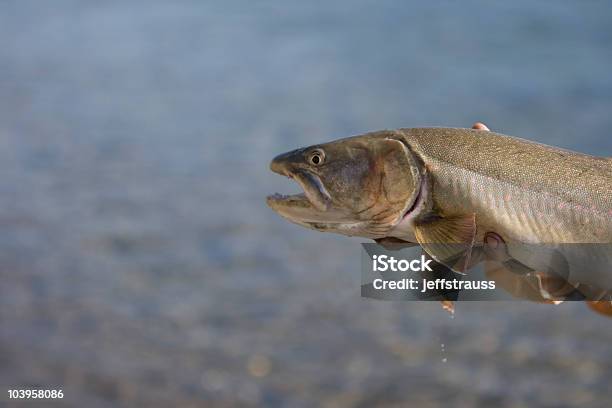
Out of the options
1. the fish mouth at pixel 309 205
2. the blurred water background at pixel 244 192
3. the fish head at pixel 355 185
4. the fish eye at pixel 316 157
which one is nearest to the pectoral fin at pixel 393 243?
the fish head at pixel 355 185

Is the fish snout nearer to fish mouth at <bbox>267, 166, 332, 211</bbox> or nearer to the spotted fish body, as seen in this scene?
fish mouth at <bbox>267, 166, 332, 211</bbox>

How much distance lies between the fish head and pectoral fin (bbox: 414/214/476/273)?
111 millimetres

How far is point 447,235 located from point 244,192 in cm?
815

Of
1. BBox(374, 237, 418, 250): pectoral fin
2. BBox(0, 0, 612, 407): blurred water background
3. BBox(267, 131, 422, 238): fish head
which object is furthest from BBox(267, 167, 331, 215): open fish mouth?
BBox(0, 0, 612, 407): blurred water background

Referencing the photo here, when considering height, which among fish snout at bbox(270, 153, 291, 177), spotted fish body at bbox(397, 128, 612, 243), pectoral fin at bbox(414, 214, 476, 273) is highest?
fish snout at bbox(270, 153, 291, 177)

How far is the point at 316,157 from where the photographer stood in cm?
416

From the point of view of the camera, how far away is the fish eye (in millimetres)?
4152

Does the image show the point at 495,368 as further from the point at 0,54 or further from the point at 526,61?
the point at 0,54

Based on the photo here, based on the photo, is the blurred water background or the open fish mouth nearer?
the open fish mouth

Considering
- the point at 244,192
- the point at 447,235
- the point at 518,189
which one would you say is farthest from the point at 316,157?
the point at 244,192

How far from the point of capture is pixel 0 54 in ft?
58.2

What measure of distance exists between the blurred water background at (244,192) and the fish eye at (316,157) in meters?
4.22

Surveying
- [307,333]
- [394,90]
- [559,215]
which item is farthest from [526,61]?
[559,215]

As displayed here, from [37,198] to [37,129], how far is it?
8.06 feet
